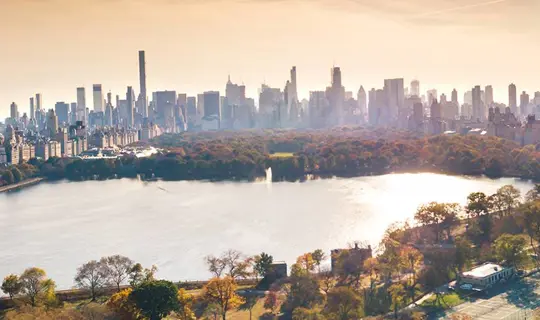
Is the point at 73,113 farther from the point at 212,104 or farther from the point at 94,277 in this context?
the point at 94,277

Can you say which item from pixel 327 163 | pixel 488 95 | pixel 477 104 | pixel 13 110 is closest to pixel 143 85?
pixel 13 110

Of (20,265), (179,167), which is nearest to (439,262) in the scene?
(20,265)

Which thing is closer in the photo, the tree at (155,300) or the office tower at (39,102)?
the tree at (155,300)

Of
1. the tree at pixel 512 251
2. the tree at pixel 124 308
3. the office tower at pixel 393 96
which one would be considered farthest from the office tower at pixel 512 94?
the tree at pixel 124 308

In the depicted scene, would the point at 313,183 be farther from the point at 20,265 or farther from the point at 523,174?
the point at 20,265

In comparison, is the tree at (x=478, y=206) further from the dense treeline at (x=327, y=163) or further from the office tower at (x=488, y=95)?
the office tower at (x=488, y=95)

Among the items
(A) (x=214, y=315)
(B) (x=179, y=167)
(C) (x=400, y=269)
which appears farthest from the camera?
(B) (x=179, y=167)

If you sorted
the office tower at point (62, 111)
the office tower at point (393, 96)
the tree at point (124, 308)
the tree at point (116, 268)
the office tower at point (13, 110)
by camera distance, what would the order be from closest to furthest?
the tree at point (124, 308) < the tree at point (116, 268) < the office tower at point (393, 96) < the office tower at point (62, 111) < the office tower at point (13, 110)
